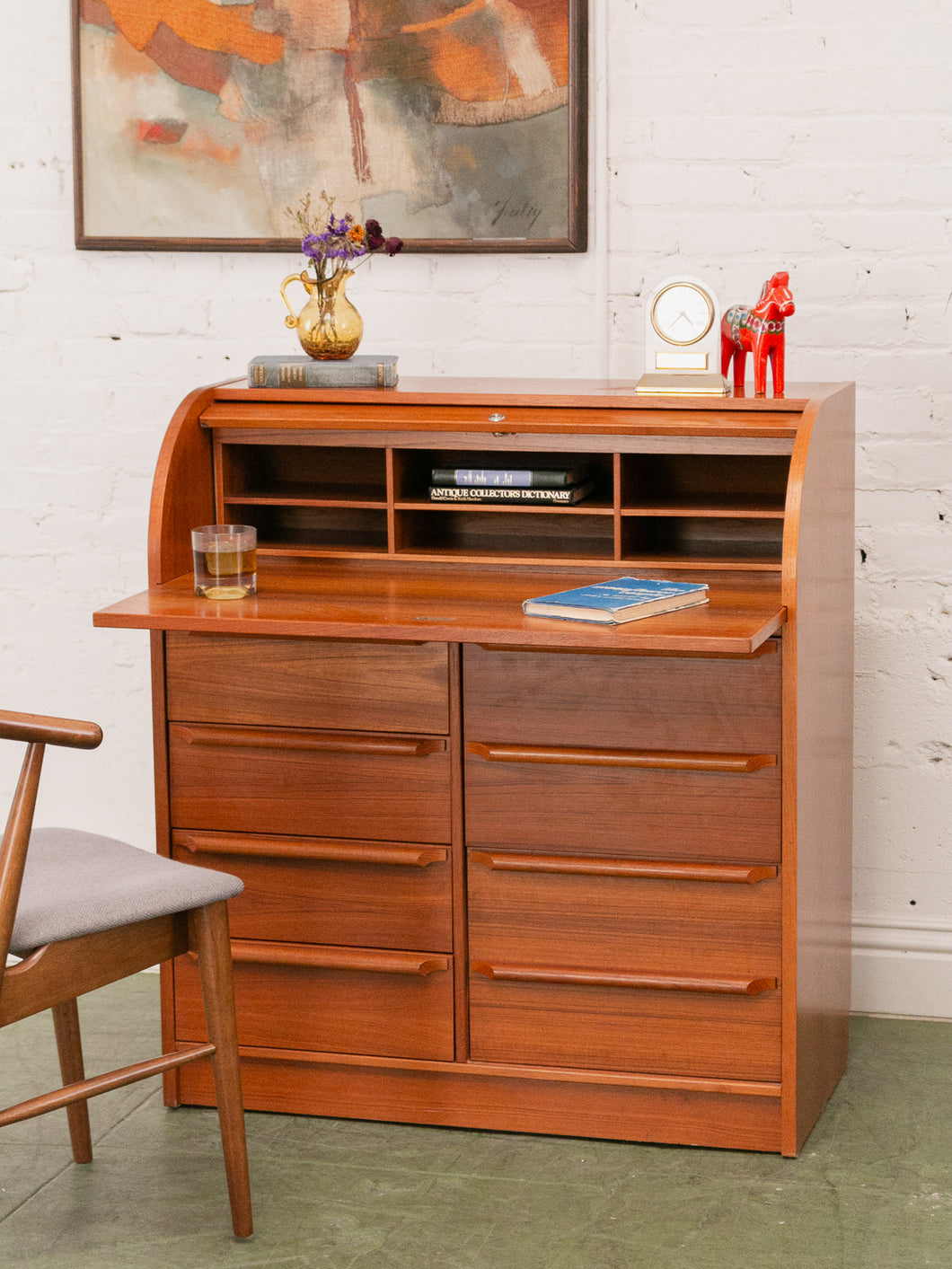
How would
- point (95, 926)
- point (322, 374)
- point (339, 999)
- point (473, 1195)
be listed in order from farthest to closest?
1. point (322, 374)
2. point (339, 999)
3. point (473, 1195)
4. point (95, 926)

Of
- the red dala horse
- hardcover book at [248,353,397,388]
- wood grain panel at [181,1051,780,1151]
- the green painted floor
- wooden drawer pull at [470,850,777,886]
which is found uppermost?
the red dala horse

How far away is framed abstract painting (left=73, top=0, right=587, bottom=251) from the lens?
3023 mm

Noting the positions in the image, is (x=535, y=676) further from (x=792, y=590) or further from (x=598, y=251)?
(x=598, y=251)

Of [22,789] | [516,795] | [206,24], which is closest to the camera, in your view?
[22,789]

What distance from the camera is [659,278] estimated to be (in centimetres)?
305

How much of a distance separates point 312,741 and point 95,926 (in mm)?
558

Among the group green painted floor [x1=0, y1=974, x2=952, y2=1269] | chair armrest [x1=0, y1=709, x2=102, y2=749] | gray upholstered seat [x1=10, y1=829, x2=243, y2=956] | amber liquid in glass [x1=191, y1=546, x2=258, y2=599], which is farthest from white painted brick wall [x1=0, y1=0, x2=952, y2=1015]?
chair armrest [x1=0, y1=709, x2=102, y2=749]

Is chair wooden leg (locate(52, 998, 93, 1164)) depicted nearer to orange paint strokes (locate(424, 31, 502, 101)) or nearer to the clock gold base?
the clock gold base

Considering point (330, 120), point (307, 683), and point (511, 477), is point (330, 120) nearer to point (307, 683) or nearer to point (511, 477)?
point (511, 477)

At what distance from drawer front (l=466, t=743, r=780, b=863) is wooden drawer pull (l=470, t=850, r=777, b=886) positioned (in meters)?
0.01

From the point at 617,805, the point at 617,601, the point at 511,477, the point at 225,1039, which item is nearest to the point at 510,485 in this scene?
the point at 511,477

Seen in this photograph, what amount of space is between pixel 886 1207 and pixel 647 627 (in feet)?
3.02

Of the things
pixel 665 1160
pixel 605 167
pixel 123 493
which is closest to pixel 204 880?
pixel 665 1160

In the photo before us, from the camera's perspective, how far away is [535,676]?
2.46 metres
